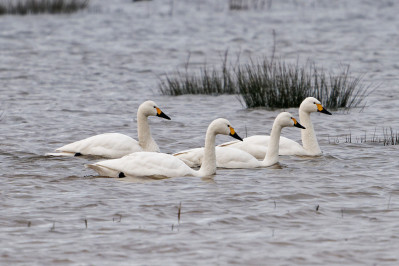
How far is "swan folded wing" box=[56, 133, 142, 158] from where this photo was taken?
12.2 metres

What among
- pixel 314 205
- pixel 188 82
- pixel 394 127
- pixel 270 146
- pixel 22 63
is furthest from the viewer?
pixel 22 63

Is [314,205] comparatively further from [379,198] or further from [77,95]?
[77,95]

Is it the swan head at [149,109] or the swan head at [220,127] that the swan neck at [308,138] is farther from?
the swan head at [149,109]

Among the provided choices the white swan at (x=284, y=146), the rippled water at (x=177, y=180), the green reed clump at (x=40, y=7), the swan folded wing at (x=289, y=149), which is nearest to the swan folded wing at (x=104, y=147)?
the rippled water at (x=177, y=180)

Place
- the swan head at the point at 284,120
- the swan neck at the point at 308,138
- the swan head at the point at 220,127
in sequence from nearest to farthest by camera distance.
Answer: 1. the swan head at the point at 220,127
2. the swan head at the point at 284,120
3. the swan neck at the point at 308,138

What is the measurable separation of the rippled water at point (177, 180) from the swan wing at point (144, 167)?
4.7 inches

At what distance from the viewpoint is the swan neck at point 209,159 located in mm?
10805

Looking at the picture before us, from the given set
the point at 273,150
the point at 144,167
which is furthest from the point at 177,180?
the point at 273,150

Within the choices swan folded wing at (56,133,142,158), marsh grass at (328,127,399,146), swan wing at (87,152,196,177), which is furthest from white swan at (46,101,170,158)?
marsh grass at (328,127,399,146)

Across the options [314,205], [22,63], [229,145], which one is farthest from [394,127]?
[22,63]

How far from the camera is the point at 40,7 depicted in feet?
125

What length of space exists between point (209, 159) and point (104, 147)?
80.3 inches

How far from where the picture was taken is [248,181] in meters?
10.6

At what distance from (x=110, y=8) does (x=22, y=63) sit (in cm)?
1621
